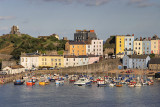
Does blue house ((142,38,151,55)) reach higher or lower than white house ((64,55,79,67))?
higher

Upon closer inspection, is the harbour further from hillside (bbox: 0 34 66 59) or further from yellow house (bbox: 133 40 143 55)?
yellow house (bbox: 133 40 143 55)

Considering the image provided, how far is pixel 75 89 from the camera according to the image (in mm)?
61125

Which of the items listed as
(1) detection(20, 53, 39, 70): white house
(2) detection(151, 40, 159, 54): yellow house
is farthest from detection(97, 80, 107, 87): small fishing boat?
(2) detection(151, 40, 159, 54): yellow house

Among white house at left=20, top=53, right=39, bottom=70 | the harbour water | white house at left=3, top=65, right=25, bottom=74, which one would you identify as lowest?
the harbour water

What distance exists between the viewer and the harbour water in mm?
48819

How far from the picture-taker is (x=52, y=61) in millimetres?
87062

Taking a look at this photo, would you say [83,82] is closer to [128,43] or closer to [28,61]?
[28,61]

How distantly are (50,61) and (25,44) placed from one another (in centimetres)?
1671

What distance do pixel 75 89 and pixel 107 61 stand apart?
29302 millimetres

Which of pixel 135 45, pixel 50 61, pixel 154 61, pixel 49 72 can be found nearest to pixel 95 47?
pixel 135 45

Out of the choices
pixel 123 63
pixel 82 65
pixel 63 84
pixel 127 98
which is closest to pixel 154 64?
pixel 123 63

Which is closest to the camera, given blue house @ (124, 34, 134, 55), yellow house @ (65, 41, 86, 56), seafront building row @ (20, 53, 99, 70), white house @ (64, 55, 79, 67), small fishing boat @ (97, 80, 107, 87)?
small fishing boat @ (97, 80, 107, 87)

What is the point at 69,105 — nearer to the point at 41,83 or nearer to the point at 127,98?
the point at 127,98

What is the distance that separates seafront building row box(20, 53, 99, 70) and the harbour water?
66.3 ft
